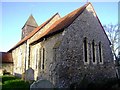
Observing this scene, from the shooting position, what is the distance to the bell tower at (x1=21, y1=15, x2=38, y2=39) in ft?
96.7

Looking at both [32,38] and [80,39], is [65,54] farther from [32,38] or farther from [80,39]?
[32,38]

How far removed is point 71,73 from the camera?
42.2 feet

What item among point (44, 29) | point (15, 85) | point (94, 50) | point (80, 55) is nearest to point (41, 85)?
point (15, 85)

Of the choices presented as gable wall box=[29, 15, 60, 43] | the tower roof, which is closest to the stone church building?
gable wall box=[29, 15, 60, 43]

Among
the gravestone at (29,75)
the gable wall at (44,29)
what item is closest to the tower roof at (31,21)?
the gable wall at (44,29)

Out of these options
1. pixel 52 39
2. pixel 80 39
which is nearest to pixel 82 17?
pixel 80 39

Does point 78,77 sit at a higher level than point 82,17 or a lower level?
lower

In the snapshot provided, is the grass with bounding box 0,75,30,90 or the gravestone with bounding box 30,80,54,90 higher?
the gravestone with bounding box 30,80,54,90

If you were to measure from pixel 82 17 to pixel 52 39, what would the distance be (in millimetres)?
3413

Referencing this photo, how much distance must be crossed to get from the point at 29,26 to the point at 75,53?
18.3 m

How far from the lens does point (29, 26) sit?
98.3 ft

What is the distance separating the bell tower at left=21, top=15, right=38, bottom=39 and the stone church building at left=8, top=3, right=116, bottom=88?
11.5 m

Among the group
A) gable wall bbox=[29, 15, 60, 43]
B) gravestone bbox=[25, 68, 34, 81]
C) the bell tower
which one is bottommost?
gravestone bbox=[25, 68, 34, 81]

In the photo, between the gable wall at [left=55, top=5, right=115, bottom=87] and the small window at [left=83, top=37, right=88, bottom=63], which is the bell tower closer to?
the gable wall at [left=55, top=5, right=115, bottom=87]
